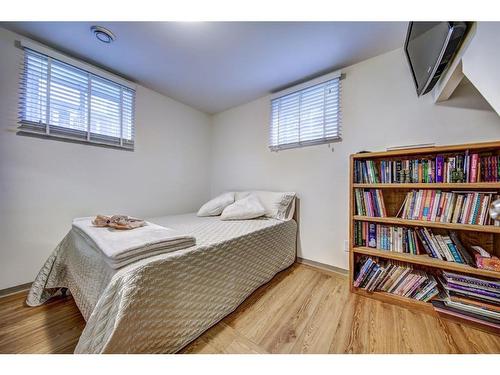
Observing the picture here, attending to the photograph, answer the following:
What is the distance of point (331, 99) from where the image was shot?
6.29ft

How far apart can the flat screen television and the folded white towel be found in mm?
1865

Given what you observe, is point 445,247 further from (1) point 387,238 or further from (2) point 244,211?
(2) point 244,211

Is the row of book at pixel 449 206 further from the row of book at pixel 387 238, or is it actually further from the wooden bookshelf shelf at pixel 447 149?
the wooden bookshelf shelf at pixel 447 149

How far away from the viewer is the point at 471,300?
118cm

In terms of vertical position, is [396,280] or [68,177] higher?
[68,177]

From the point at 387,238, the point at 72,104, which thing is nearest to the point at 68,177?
the point at 72,104

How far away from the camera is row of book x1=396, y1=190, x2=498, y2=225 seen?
1.16 m

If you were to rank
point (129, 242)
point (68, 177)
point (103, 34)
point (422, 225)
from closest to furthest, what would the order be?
point (129, 242)
point (422, 225)
point (103, 34)
point (68, 177)

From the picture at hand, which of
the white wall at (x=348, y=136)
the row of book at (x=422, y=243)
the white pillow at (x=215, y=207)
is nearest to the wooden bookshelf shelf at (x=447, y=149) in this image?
the white wall at (x=348, y=136)

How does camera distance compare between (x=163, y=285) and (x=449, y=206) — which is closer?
(x=163, y=285)

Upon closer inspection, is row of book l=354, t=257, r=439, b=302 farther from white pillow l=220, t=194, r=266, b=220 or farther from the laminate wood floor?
white pillow l=220, t=194, r=266, b=220

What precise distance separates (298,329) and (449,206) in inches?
53.3

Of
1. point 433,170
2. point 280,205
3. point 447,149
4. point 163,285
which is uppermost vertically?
point 447,149

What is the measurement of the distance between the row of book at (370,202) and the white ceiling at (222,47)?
1.28 m
